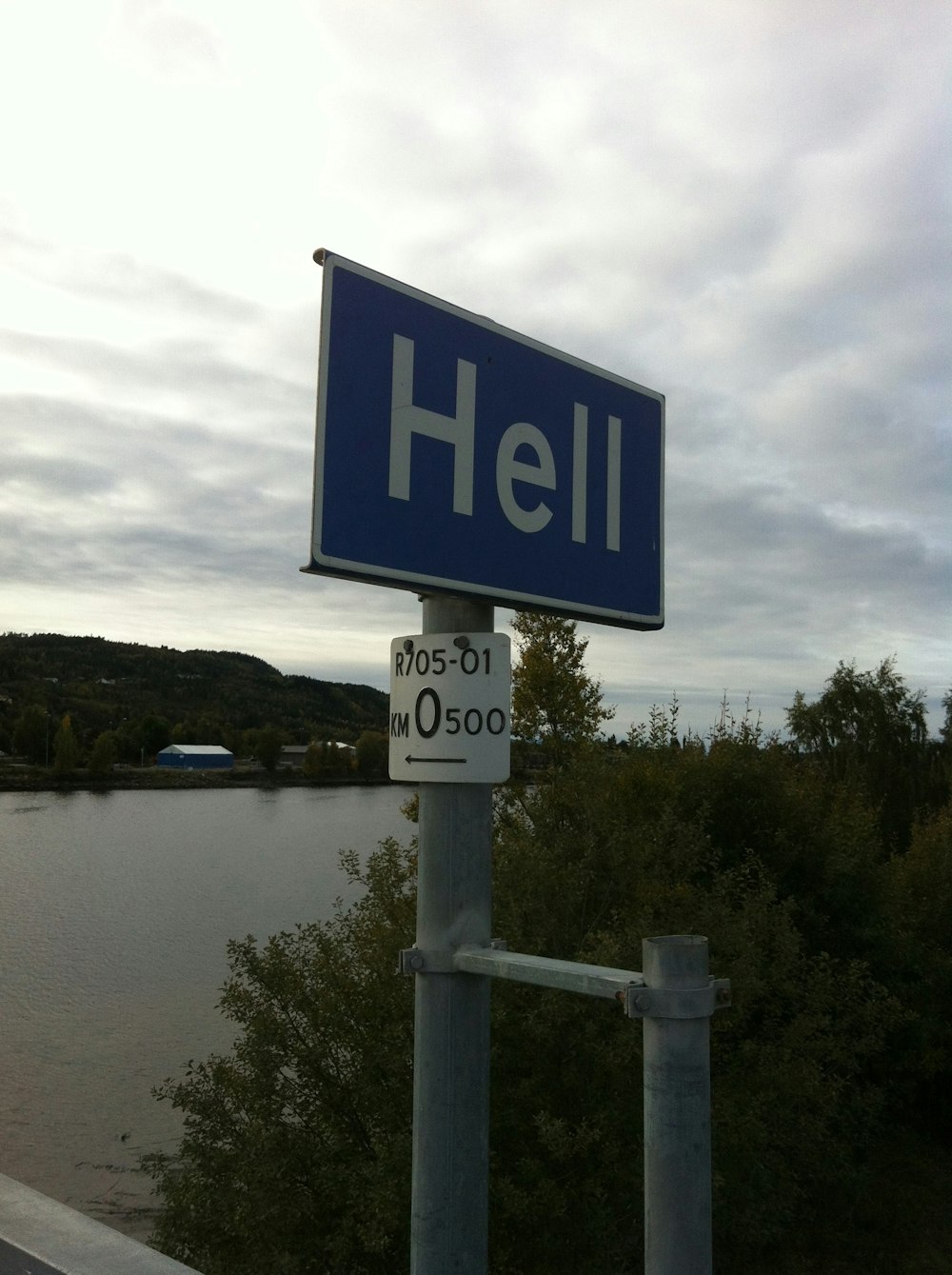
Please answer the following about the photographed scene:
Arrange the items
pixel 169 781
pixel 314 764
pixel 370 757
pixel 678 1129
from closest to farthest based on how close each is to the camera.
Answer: pixel 678 1129 → pixel 370 757 → pixel 169 781 → pixel 314 764

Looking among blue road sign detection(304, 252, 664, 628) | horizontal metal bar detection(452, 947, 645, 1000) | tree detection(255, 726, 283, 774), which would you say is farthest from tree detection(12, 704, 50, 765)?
horizontal metal bar detection(452, 947, 645, 1000)

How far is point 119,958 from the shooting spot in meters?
34.9

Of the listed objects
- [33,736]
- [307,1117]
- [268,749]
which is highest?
[33,736]

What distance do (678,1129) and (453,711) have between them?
0.91 metres

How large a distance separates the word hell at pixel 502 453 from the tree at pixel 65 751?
9666 cm

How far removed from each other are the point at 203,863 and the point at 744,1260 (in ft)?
140

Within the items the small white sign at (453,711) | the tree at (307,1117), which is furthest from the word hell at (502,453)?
the tree at (307,1117)

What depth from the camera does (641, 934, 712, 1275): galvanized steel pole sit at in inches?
68.6

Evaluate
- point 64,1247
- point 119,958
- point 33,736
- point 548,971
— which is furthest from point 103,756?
point 548,971

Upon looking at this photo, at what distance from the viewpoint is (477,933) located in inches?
87.5

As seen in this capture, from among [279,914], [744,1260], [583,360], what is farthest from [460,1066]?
[279,914]

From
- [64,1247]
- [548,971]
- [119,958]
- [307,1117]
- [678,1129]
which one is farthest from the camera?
[119,958]

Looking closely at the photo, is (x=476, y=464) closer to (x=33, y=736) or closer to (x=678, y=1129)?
(x=678, y=1129)

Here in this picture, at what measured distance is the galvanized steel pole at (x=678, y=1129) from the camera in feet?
5.72
